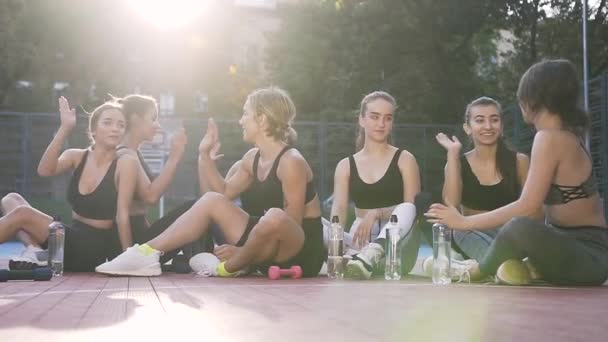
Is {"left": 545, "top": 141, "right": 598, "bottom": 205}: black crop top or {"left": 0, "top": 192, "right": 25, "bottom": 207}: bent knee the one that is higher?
{"left": 545, "top": 141, "right": 598, "bottom": 205}: black crop top

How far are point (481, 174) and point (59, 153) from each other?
282cm

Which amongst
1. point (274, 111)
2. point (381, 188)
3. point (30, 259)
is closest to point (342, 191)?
point (381, 188)

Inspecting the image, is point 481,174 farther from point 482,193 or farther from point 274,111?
point 274,111

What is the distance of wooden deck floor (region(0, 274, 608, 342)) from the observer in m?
2.25

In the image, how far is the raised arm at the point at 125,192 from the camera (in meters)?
5.43

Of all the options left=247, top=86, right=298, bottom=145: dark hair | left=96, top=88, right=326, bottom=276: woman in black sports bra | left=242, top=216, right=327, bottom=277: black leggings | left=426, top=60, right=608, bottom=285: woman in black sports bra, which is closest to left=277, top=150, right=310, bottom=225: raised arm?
left=96, top=88, right=326, bottom=276: woman in black sports bra

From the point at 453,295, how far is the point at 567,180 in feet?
3.37

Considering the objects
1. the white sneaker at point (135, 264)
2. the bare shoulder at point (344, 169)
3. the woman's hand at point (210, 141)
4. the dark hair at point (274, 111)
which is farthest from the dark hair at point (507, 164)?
the white sneaker at point (135, 264)

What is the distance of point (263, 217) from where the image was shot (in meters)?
4.69

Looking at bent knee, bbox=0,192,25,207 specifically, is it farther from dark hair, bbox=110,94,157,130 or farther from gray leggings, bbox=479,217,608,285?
gray leggings, bbox=479,217,608,285

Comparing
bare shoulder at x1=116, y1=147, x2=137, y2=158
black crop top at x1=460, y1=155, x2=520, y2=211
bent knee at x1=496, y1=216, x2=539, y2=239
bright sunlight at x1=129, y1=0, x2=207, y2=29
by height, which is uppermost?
bright sunlight at x1=129, y1=0, x2=207, y2=29

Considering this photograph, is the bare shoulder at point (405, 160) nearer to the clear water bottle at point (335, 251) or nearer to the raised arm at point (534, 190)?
the clear water bottle at point (335, 251)

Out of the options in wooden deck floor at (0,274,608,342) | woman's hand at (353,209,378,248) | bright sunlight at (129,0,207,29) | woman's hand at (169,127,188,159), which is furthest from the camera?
bright sunlight at (129,0,207,29)

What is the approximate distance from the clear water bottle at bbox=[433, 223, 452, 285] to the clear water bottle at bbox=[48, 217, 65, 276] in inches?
95.2
